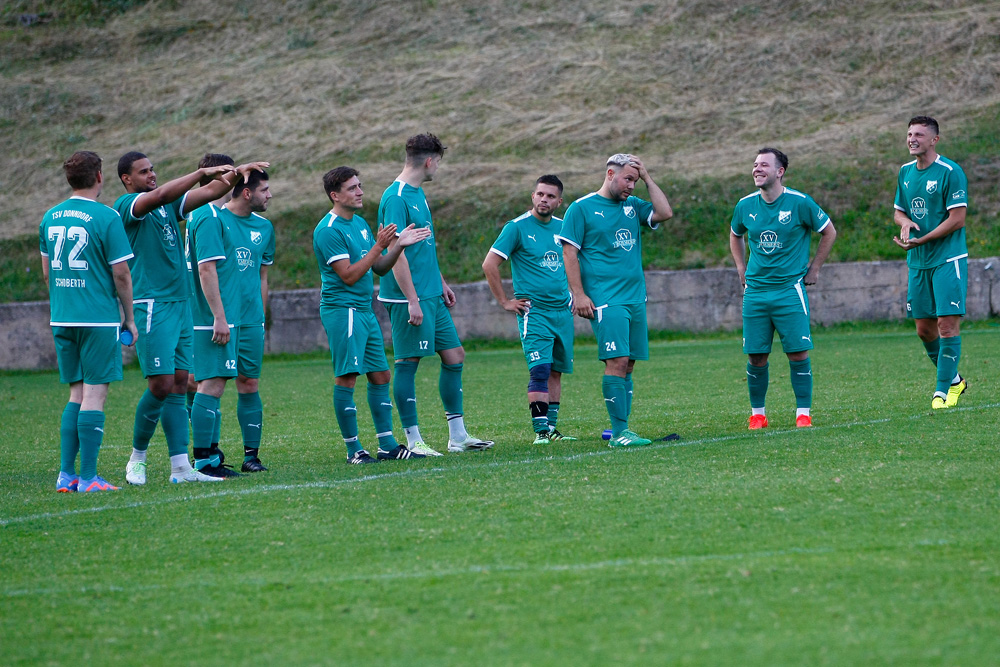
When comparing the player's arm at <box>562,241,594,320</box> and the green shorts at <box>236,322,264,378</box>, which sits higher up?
the player's arm at <box>562,241,594,320</box>

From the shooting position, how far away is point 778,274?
29.5 feet

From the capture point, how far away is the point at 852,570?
4.46 m

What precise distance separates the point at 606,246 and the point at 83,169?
360cm

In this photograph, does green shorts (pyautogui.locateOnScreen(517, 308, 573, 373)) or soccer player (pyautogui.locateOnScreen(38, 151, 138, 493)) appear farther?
green shorts (pyautogui.locateOnScreen(517, 308, 573, 373))

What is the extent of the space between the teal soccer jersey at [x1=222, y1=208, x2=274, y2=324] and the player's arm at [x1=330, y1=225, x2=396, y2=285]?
576 mm

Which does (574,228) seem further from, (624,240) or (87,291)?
(87,291)

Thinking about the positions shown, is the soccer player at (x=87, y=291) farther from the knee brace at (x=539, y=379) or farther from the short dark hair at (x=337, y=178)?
the knee brace at (x=539, y=379)

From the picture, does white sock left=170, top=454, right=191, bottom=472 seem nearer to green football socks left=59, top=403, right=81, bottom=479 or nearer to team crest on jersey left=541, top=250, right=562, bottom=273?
green football socks left=59, top=403, right=81, bottom=479

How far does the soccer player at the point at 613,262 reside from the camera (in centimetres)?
842

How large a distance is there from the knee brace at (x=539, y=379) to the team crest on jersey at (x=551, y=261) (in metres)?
0.87

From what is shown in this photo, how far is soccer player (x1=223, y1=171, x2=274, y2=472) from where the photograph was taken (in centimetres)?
822

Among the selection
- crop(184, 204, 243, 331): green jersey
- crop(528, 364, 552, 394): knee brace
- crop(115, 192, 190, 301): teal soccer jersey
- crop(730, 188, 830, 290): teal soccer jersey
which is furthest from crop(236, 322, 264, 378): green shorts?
crop(730, 188, 830, 290): teal soccer jersey

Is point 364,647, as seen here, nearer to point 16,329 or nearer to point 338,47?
point 16,329

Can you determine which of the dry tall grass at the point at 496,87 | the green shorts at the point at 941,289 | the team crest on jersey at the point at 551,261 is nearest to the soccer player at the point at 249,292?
the team crest on jersey at the point at 551,261
